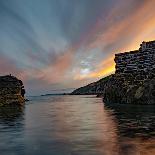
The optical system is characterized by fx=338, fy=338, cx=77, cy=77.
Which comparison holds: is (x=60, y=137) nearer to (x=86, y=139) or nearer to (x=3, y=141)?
(x=86, y=139)

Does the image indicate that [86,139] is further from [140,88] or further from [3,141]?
[140,88]

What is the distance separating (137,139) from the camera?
189ft

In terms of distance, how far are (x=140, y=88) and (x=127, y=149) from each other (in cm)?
12883

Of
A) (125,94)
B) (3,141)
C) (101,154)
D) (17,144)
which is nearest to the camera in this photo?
(101,154)

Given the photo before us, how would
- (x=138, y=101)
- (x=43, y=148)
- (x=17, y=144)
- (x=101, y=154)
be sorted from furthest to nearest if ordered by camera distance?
(x=138, y=101)
(x=17, y=144)
(x=43, y=148)
(x=101, y=154)

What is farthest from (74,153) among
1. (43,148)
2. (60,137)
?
(60,137)

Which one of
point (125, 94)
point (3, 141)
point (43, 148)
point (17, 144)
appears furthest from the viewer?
point (125, 94)

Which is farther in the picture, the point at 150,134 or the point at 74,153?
the point at 150,134

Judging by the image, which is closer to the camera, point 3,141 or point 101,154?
point 101,154

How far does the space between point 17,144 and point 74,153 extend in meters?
13.7

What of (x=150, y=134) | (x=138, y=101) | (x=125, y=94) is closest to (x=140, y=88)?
(x=138, y=101)

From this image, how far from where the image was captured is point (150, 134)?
62844 mm

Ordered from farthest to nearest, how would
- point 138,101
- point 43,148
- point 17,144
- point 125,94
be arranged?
point 125,94
point 138,101
point 17,144
point 43,148

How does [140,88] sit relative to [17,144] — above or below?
above
